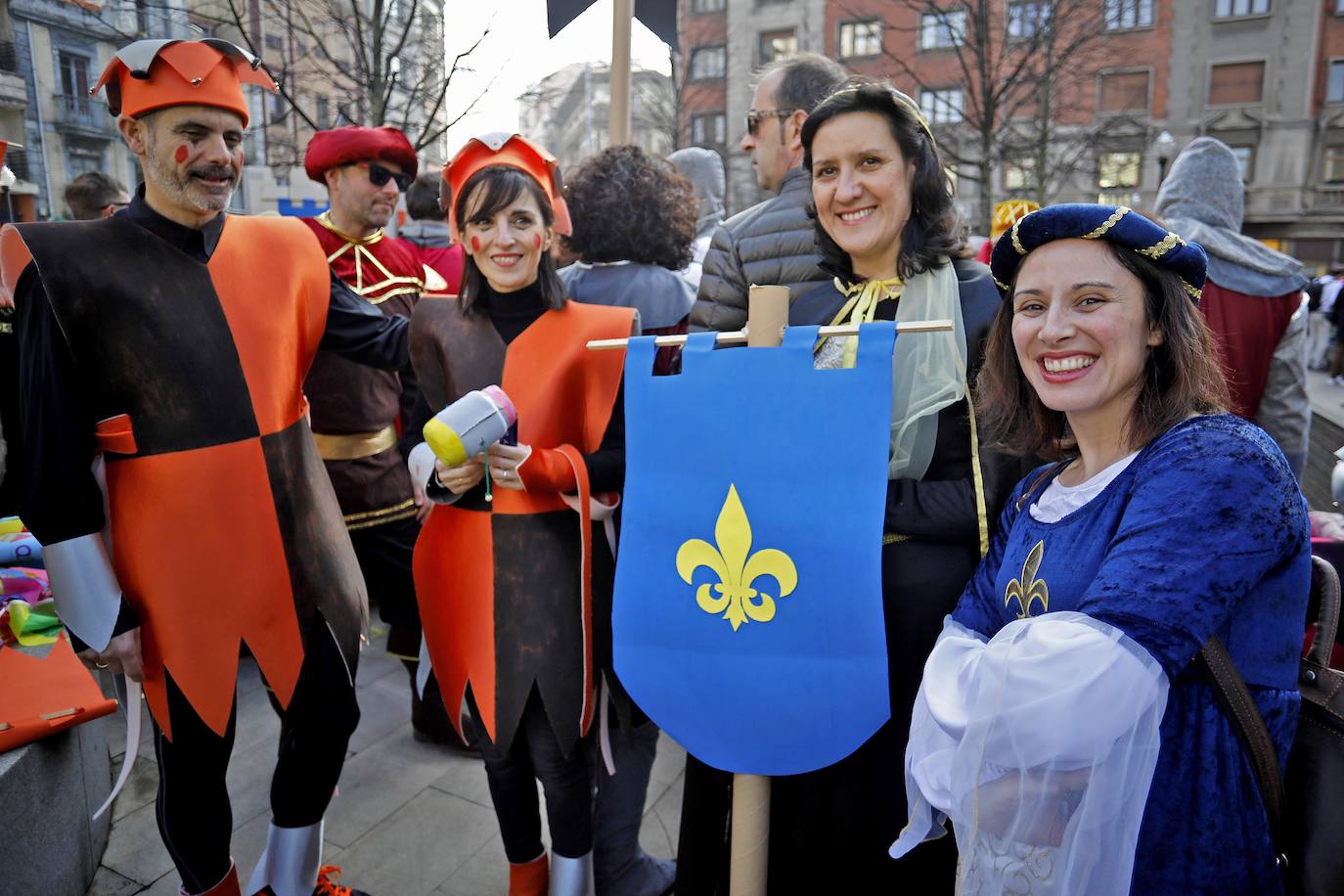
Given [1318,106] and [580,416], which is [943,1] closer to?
[1318,106]

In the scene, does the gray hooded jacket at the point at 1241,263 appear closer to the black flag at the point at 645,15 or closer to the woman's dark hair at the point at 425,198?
the black flag at the point at 645,15

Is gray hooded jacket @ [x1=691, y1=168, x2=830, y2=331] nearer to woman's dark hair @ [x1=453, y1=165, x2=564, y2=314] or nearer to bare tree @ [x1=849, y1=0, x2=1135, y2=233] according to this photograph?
woman's dark hair @ [x1=453, y1=165, x2=564, y2=314]

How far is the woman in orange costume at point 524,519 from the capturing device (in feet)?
6.79

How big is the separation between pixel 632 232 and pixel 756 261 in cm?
65

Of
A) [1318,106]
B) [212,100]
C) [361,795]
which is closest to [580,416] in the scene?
[212,100]

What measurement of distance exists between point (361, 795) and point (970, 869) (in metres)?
2.42

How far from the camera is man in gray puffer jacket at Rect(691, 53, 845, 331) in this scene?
91.0 inches

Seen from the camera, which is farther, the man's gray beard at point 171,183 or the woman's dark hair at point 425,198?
the woman's dark hair at point 425,198

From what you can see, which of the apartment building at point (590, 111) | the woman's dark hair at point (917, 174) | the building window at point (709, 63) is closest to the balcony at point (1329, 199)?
the building window at point (709, 63)

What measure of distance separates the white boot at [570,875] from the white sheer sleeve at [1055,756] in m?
1.23

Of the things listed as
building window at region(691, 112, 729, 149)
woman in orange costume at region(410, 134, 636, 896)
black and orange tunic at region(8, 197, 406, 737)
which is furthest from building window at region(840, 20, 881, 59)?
black and orange tunic at region(8, 197, 406, 737)

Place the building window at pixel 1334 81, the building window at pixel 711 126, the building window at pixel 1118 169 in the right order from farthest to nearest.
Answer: the building window at pixel 711 126 → the building window at pixel 1334 81 → the building window at pixel 1118 169

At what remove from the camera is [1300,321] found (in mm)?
3465

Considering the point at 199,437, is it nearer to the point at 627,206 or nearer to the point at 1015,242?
the point at 627,206
